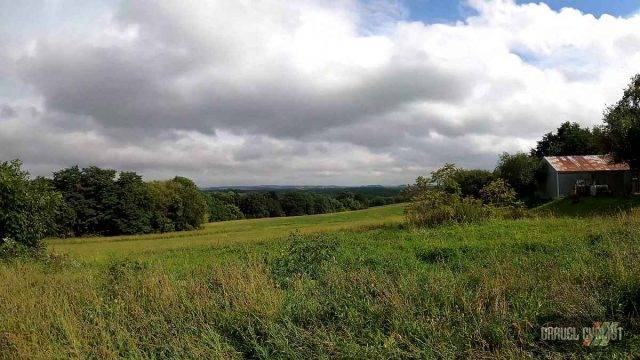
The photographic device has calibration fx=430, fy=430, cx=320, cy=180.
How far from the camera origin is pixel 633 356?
14.1 ft

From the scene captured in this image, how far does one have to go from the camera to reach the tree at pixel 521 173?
5094 cm

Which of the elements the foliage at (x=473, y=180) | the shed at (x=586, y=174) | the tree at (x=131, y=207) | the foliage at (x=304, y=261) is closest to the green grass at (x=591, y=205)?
the shed at (x=586, y=174)

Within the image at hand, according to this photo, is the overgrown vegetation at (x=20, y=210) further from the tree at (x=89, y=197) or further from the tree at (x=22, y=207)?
the tree at (x=89, y=197)

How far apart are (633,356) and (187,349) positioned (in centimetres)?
505

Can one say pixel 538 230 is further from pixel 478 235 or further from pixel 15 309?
pixel 15 309

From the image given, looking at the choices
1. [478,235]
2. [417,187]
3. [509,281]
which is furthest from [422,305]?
[417,187]

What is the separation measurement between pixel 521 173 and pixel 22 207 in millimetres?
49092

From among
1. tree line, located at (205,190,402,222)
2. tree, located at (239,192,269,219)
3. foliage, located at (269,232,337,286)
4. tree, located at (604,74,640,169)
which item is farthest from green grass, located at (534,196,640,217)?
tree, located at (239,192,269,219)

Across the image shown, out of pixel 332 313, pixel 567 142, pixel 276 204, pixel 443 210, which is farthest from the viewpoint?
pixel 276 204

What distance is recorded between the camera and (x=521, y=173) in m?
51.0

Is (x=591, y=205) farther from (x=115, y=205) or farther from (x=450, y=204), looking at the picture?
(x=115, y=205)

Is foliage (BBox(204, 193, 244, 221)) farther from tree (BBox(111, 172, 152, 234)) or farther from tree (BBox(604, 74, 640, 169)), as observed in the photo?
tree (BBox(604, 74, 640, 169))

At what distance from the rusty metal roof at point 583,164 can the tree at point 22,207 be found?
46.8 m

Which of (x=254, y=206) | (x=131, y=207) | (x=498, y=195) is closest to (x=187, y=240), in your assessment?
(x=498, y=195)
